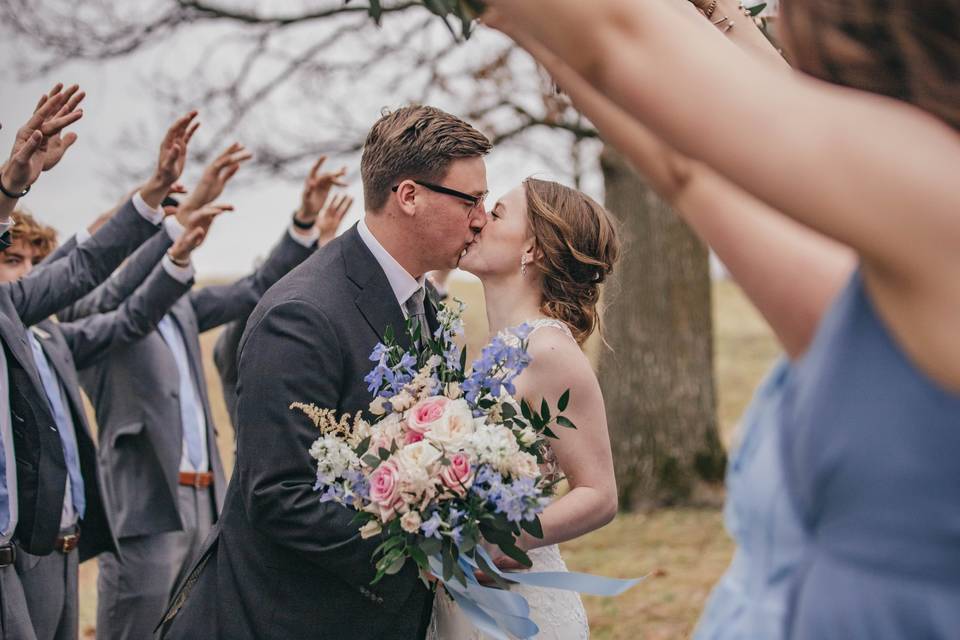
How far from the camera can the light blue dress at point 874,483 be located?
1.26 m

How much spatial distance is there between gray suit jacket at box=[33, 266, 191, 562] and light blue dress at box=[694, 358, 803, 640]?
4276 millimetres

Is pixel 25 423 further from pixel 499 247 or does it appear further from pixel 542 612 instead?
pixel 542 612

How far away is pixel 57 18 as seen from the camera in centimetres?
1059

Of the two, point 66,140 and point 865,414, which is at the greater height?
point 865,414

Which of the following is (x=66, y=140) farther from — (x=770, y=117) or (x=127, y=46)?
(x=127, y=46)

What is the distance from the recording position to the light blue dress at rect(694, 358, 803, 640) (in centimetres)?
148

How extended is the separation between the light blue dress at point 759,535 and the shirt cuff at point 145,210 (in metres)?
4.27

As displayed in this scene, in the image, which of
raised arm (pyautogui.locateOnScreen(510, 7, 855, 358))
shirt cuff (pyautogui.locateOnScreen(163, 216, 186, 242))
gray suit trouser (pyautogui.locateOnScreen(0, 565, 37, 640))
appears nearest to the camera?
raised arm (pyautogui.locateOnScreen(510, 7, 855, 358))

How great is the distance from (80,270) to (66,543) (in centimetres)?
131

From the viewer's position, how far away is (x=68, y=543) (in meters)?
5.03

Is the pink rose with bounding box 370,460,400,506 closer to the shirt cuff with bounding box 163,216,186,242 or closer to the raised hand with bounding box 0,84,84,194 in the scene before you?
the raised hand with bounding box 0,84,84,194

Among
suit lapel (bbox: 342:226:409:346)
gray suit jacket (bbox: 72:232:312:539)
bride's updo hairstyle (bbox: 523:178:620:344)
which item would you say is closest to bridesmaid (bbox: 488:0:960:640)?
suit lapel (bbox: 342:226:409:346)

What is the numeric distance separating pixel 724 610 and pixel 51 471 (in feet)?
11.8

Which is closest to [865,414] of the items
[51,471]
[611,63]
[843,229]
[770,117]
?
[843,229]
